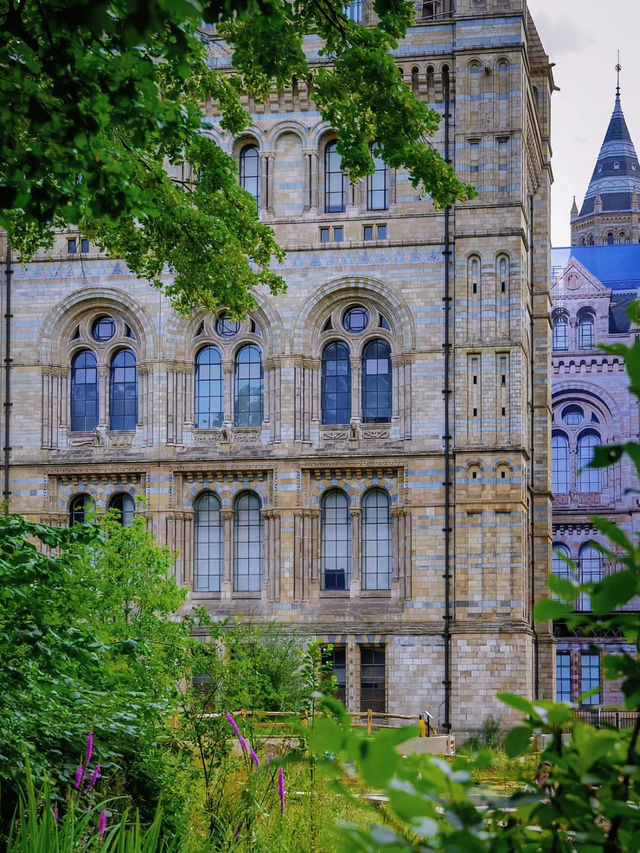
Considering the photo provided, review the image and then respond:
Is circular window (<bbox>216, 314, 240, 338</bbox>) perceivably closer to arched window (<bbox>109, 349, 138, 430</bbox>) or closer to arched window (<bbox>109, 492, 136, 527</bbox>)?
arched window (<bbox>109, 349, 138, 430</bbox>)

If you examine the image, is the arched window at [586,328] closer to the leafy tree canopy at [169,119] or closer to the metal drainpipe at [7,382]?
the metal drainpipe at [7,382]

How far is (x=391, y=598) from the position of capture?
29.8m

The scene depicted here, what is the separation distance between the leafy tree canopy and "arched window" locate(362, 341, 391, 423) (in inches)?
630

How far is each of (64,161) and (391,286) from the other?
77.4ft

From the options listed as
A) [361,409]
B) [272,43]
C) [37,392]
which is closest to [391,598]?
[361,409]

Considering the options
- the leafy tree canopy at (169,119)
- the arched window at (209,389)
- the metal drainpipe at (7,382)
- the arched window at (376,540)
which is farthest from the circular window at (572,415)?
the leafy tree canopy at (169,119)

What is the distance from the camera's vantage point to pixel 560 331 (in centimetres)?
6400

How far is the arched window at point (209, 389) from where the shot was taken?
31.2m

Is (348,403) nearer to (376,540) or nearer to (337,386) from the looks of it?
(337,386)

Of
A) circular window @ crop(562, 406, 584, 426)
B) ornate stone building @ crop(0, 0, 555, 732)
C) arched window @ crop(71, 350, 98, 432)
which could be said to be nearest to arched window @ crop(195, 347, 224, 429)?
ornate stone building @ crop(0, 0, 555, 732)

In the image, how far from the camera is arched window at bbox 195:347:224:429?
31203 millimetres

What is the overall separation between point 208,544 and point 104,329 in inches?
226

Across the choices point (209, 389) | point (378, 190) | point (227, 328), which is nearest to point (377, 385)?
point (227, 328)

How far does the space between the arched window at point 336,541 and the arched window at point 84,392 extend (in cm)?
586
